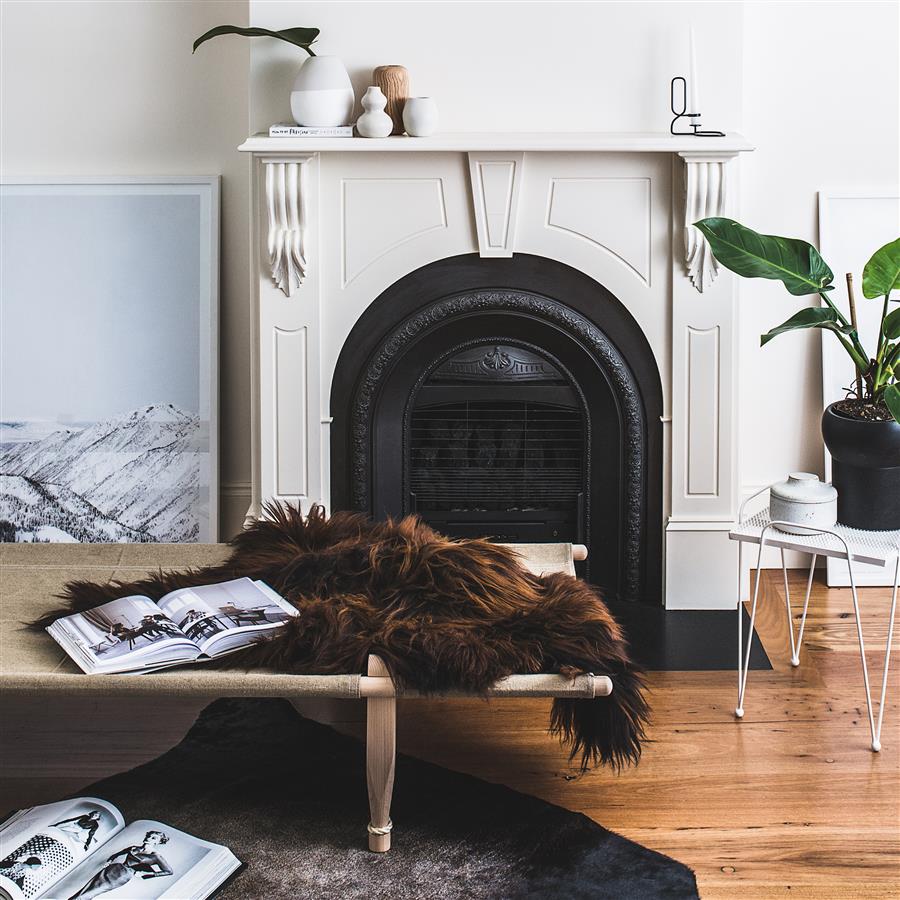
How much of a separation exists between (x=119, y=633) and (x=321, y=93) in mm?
1654

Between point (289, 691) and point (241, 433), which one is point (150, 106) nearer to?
point (241, 433)

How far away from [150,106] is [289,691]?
2.25 meters

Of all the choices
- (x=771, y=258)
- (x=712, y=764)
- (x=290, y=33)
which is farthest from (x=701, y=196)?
(x=712, y=764)

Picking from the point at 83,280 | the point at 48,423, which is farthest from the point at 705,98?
the point at 48,423

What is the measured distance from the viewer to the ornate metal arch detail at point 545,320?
128 inches

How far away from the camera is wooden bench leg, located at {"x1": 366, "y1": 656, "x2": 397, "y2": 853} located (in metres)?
2.03

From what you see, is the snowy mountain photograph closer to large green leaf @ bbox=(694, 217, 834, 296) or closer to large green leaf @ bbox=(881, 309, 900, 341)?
large green leaf @ bbox=(694, 217, 834, 296)

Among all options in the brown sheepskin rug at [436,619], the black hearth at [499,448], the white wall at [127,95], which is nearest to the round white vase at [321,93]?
the white wall at [127,95]

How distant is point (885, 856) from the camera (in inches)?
81.4

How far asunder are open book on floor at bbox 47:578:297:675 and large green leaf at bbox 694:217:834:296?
4.46 feet

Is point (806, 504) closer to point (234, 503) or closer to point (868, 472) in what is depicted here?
point (868, 472)

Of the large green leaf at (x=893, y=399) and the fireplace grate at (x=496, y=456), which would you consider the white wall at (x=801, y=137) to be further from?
the large green leaf at (x=893, y=399)

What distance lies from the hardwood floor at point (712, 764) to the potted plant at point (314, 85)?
161 centimetres

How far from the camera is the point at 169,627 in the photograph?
2141 millimetres
